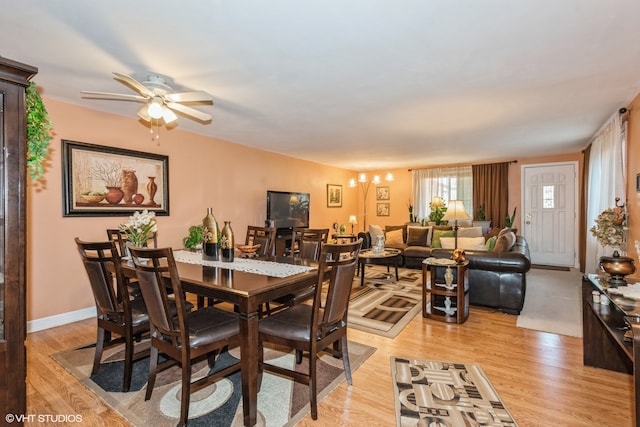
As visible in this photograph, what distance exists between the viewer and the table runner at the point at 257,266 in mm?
2168

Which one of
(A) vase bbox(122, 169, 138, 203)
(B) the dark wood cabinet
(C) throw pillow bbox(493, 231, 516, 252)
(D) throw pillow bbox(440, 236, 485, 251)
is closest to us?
(B) the dark wood cabinet

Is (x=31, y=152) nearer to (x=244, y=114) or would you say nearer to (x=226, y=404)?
(x=226, y=404)

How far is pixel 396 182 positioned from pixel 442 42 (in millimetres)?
6396

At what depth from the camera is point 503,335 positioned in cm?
303

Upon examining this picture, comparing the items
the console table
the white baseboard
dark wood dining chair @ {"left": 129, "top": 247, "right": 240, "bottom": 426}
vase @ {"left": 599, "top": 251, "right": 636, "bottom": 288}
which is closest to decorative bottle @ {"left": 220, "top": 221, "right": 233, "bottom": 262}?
dark wood dining chair @ {"left": 129, "top": 247, "right": 240, "bottom": 426}

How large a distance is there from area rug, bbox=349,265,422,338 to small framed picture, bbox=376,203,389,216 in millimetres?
3037

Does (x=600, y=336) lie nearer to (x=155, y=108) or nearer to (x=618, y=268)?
(x=618, y=268)

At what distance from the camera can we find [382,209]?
28.5ft

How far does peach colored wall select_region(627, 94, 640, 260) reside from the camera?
2996 millimetres

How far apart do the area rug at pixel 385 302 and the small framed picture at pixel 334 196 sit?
8.35 ft

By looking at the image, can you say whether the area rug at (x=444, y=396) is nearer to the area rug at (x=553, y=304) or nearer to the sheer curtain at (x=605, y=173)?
the area rug at (x=553, y=304)

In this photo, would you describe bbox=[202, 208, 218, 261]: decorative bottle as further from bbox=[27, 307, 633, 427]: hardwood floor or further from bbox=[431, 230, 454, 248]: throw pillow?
bbox=[431, 230, 454, 248]: throw pillow

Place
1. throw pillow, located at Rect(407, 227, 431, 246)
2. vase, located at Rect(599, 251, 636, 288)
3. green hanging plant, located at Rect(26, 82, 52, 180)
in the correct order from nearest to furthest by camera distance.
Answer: green hanging plant, located at Rect(26, 82, 52, 180)
vase, located at Rect(599, 251, 636, 288)
throw pillow, located at Rect(407, 227, 431, 246)

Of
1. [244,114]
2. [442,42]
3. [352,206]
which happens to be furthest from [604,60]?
[352,206]
